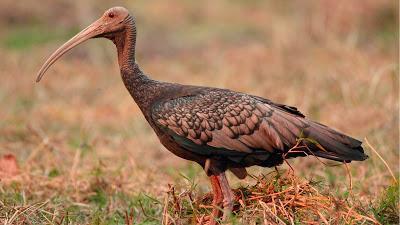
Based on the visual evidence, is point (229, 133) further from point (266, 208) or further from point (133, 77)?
point (133, 77)

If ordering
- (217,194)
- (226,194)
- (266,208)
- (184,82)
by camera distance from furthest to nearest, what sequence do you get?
(184,82), (217,194), (226,194), (266,208)

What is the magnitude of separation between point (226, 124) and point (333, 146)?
759mm

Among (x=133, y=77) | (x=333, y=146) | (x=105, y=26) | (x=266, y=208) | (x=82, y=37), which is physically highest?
(x=105, y=26)

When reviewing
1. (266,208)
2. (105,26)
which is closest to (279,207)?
(266,208)

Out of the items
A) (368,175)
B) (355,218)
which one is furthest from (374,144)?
(355,218)

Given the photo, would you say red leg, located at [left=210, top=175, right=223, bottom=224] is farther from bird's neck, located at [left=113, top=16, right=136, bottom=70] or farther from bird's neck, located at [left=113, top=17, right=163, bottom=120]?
bird's neck, located at [left=113, top=16, right=136, bottom=70]

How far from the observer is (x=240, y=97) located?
20.1ft

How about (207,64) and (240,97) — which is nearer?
(240,97)

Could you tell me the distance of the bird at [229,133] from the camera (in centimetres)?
594

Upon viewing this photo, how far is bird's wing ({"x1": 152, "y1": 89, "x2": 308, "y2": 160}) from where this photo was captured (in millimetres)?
5930

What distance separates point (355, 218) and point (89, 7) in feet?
50.9

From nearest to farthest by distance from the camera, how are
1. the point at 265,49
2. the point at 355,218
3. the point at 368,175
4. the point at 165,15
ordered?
the point at 355,218 < the point at 368,175 < the point at 265,49 < the point at 165,15

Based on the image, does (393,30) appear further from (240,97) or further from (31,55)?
(240,97)

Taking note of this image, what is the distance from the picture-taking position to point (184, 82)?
48.7 feet
